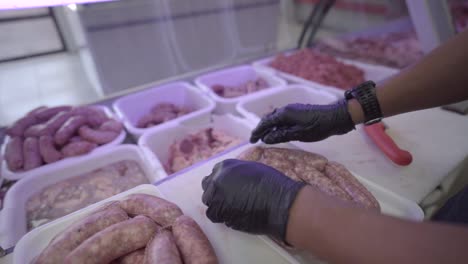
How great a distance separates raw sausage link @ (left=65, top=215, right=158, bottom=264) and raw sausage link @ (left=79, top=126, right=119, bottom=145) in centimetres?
83

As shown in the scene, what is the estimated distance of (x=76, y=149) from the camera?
149 centimetres

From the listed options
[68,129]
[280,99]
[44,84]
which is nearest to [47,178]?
[68,129]

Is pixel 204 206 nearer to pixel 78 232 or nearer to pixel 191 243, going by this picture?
pixel 191 243

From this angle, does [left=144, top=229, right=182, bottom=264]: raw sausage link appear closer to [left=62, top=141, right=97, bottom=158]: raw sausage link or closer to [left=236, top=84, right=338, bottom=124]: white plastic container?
[left=62, top=141, right=97, bottom=158]: raw sausage link

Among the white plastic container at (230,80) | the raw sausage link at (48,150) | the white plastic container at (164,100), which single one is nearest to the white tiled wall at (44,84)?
the white plastic container at (164,100)

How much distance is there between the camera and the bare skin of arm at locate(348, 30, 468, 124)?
3.53ft

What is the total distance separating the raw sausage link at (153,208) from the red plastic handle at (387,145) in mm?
968

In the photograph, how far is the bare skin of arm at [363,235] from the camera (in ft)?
2.00

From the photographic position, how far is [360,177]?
1.16 meters

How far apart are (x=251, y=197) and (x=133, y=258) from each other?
0.42m

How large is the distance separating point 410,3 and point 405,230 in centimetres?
160

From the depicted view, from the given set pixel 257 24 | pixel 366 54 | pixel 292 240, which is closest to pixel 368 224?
pixel 292 240

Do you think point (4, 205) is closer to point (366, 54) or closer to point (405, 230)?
point (405, 230)

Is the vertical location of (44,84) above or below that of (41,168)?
above
